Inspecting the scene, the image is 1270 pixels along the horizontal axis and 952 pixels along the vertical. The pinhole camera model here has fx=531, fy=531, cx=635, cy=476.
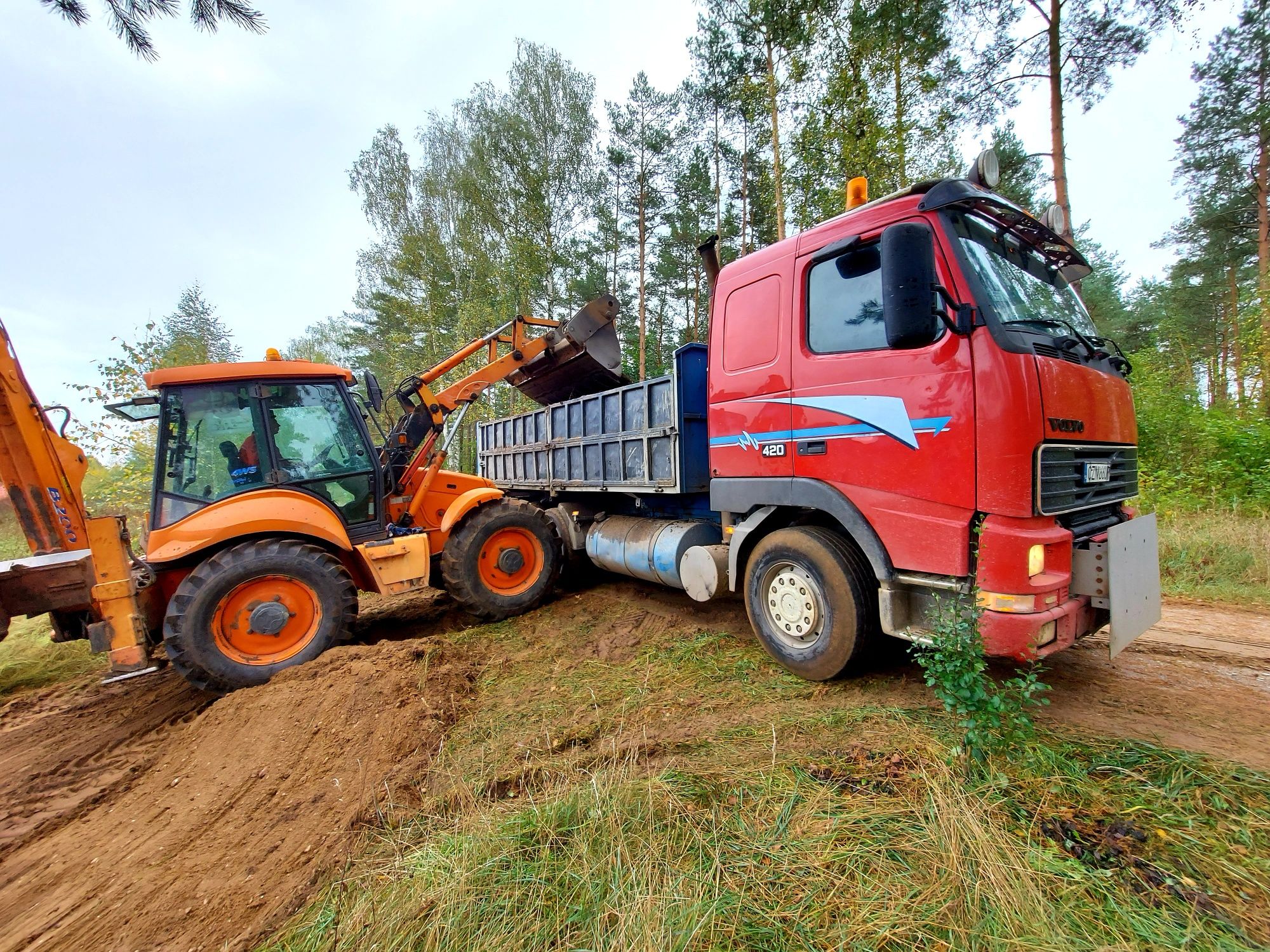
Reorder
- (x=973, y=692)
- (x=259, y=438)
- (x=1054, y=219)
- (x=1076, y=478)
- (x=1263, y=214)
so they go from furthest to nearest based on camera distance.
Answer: (x=1263, y=214) → (x=259, y=438) → (x=1054, y=219) → (x=1076, y=478) → (x=973, y=692)

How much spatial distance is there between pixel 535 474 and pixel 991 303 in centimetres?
537

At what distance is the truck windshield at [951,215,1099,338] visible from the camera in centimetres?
285

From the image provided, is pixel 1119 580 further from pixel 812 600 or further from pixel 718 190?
pixel 718 190

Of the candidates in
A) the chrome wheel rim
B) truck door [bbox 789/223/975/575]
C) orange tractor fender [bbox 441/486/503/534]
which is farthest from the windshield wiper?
orange tractor fender [bbox 441/486/503/534]

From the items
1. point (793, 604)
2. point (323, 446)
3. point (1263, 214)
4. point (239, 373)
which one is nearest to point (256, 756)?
point (323, 446)

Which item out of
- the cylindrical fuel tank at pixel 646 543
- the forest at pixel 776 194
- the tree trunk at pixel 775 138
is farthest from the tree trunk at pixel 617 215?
the cylindrical fuel tank at pixel 646 543

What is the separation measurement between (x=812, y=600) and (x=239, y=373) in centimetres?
478

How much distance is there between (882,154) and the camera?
31.9 feet

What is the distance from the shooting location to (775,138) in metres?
11.4

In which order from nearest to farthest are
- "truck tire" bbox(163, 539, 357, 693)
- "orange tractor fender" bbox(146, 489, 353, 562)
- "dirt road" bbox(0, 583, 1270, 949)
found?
"dirt road" bbox(0, 583, 1270, 949) → "truck tire" bbox(163, 539, 357, 693) → "orange tractor fender" bbox(146, 489, 353, 562)

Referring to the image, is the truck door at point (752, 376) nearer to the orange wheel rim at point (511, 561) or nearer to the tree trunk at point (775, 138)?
the orange wheel rim at point (511, 561)

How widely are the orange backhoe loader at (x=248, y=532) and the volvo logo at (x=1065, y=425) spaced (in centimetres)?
443

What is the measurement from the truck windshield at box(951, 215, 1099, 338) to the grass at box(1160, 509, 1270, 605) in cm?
361

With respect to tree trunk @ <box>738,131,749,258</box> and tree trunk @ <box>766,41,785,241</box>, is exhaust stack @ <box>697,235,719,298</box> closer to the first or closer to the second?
tree trunk @ <box>766,41,785,241</box>
